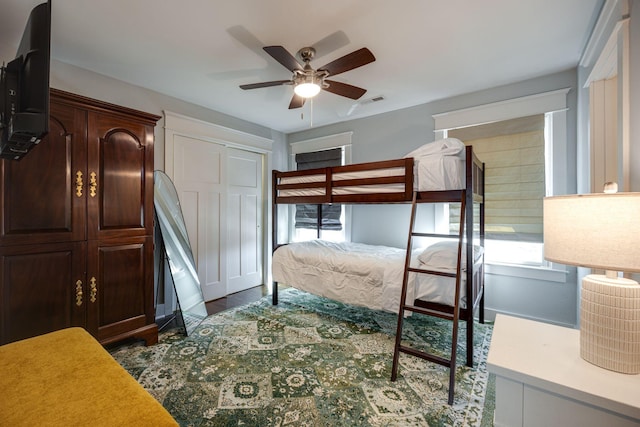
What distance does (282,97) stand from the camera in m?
3.26

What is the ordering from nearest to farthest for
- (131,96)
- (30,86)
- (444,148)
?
(30,86) < (444,148) < (131,96)

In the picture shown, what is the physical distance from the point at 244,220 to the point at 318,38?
9.28 feet

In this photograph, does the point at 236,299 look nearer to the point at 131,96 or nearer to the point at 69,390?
the point at 131,96

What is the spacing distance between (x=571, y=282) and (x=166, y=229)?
4.21 meters

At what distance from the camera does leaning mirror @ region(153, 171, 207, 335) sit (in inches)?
111

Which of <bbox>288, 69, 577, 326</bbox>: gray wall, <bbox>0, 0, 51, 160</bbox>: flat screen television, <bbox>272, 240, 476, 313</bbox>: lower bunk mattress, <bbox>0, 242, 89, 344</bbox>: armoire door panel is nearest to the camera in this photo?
<bbox>0, 0, 51, 160</bbox>: flat screen television

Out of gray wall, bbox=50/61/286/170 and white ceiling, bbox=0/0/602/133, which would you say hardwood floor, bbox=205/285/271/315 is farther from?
white ceiling, bbox=0/0/602/133

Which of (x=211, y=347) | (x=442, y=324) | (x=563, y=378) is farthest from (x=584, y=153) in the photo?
(x=211, y=347)

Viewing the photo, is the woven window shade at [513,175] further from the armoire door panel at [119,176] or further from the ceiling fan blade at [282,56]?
the armoire door panel at [119,176]

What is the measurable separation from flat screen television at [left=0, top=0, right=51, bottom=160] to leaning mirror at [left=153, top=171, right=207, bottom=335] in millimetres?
1796

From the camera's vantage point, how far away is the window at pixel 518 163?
2738 millimetres

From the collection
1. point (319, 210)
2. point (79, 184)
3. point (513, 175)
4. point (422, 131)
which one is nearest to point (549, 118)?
point (513, 175)

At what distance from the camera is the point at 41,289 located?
1.90 m

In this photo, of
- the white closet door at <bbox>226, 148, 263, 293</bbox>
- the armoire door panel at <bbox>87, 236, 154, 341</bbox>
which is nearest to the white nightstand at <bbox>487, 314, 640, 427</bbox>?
the armoire door panel at <bbox>87, 236, 154, 341</bbox>
